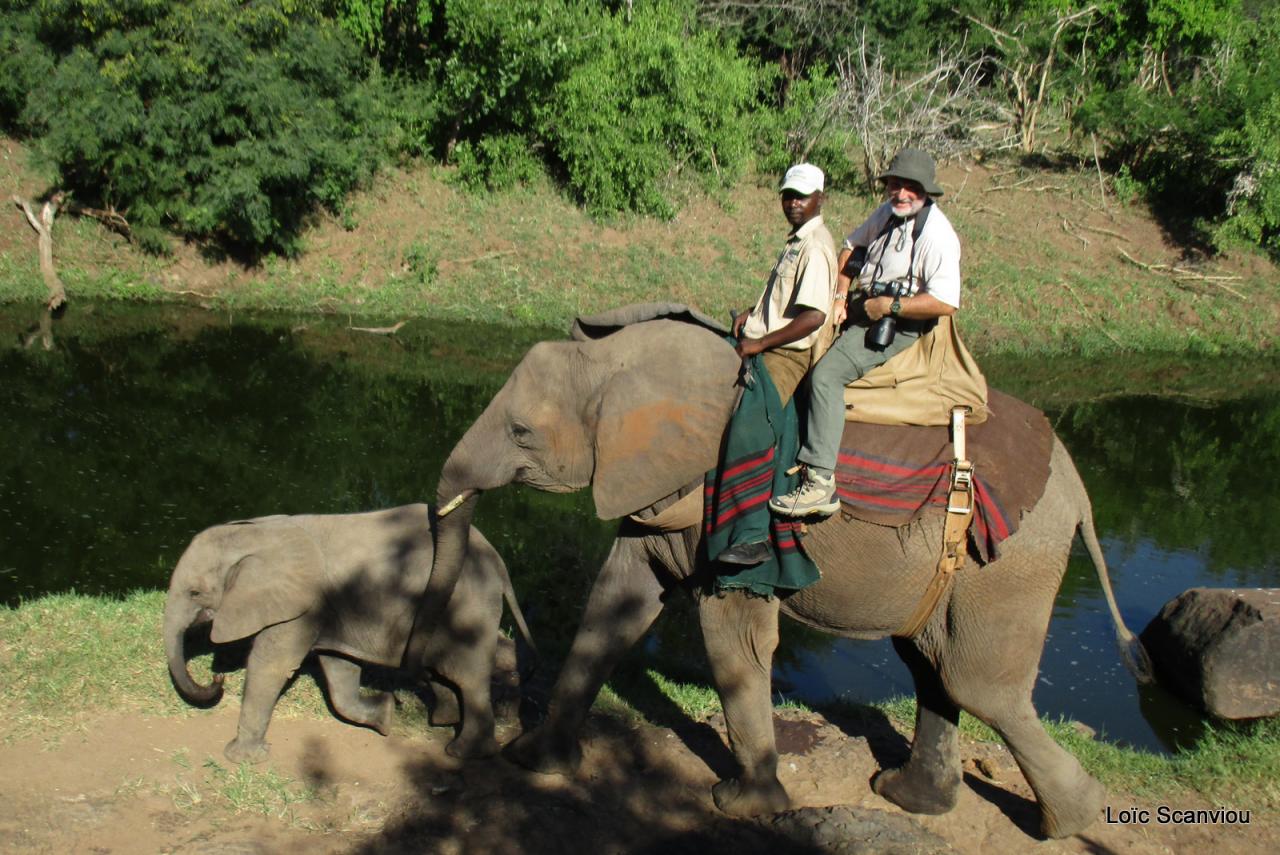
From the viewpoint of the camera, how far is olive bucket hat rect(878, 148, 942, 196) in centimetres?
510

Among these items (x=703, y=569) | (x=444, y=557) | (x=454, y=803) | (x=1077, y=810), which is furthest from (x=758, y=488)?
(x=1077, y=810)

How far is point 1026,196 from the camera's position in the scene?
94.6ft

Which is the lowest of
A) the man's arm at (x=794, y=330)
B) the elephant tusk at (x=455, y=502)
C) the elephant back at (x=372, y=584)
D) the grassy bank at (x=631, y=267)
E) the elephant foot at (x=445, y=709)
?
the grassy bank at (x=631, y=267)

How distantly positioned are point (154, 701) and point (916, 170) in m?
4.71

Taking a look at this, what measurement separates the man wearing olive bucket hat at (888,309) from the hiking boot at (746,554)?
18cm

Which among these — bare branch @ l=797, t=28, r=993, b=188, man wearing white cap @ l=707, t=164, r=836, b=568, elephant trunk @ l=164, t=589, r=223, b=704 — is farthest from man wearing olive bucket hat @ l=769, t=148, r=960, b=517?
bare branch @ l=797, t=28, r=993, b=188

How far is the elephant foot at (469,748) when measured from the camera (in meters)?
5.96

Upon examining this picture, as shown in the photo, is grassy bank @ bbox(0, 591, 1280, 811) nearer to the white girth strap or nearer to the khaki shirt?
the white girth strap

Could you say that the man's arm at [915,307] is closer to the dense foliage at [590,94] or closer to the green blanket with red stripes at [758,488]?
the green blanket with red stripes at [758,488]

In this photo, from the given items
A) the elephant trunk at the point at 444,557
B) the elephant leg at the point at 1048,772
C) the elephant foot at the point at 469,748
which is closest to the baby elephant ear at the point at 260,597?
the elephant trunk at the point at 444,557

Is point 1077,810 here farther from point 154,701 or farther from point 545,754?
point 154,701

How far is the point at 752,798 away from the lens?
5.66 metres

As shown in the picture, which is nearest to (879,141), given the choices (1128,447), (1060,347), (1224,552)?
(1060,347)

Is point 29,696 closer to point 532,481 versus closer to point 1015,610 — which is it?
point 532,481
